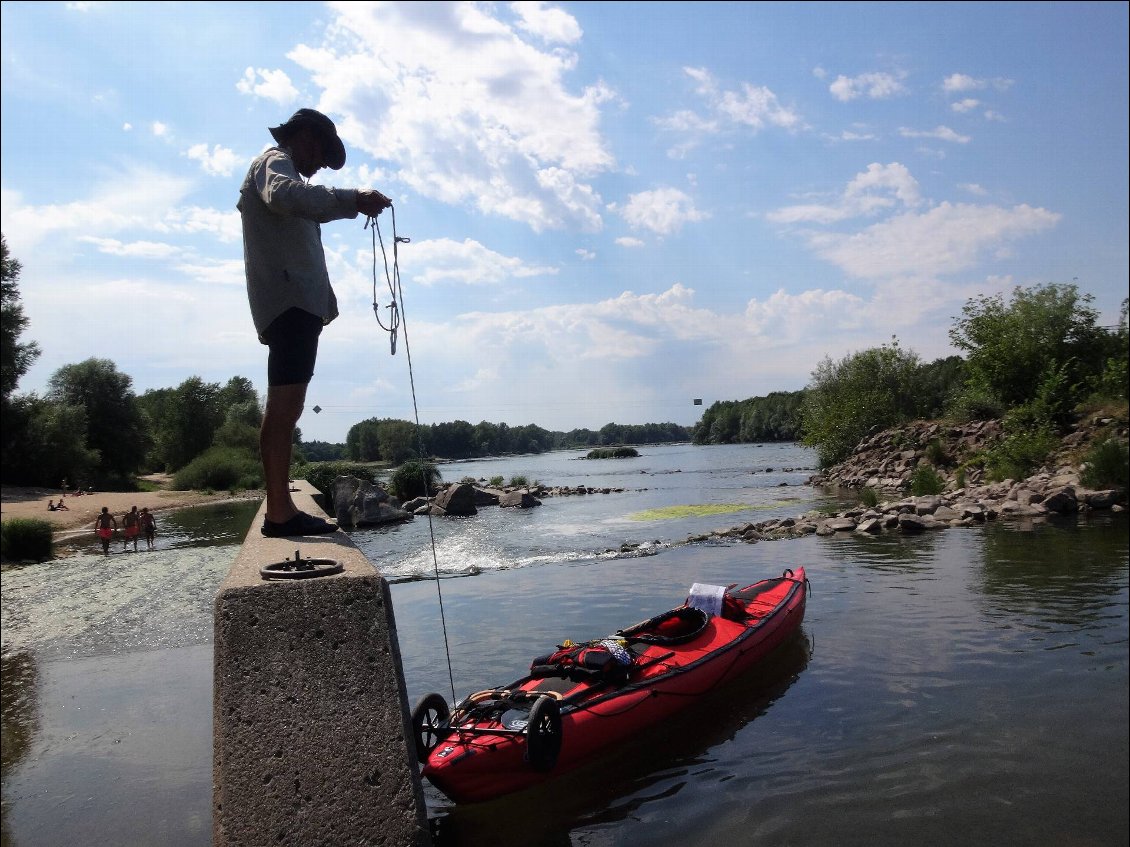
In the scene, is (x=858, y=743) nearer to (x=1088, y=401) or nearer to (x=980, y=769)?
(x=980, y=769)

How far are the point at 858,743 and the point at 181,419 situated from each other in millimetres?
77593

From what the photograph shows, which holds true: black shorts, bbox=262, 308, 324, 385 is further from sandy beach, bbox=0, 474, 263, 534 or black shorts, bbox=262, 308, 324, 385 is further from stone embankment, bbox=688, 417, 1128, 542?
sandy beach, bbox=0, 474, 263, 534

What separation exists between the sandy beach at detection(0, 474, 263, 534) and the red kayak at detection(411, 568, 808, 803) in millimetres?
27369

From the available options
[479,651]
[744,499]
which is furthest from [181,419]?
[479,651]

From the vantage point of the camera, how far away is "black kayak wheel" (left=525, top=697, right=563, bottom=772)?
5988 mm

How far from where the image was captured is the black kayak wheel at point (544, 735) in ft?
19.6

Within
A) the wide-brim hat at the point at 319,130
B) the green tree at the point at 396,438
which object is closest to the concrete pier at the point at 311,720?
the wide-brim hat at the point at 319,130

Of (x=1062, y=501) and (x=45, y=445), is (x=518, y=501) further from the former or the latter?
(x=45, y=445)

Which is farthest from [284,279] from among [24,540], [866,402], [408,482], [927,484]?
[866,402]

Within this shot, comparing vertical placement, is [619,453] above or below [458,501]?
below

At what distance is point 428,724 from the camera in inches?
242

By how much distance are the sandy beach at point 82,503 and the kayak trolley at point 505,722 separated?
2740 cm

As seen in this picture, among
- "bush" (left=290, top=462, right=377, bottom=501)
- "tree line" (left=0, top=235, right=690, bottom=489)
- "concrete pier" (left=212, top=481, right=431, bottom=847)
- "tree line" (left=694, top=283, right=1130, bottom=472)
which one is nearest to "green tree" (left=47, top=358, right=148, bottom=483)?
"tree line" (left=0, top=235, right=690, bottom=489)

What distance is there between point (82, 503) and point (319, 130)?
4256 cm
